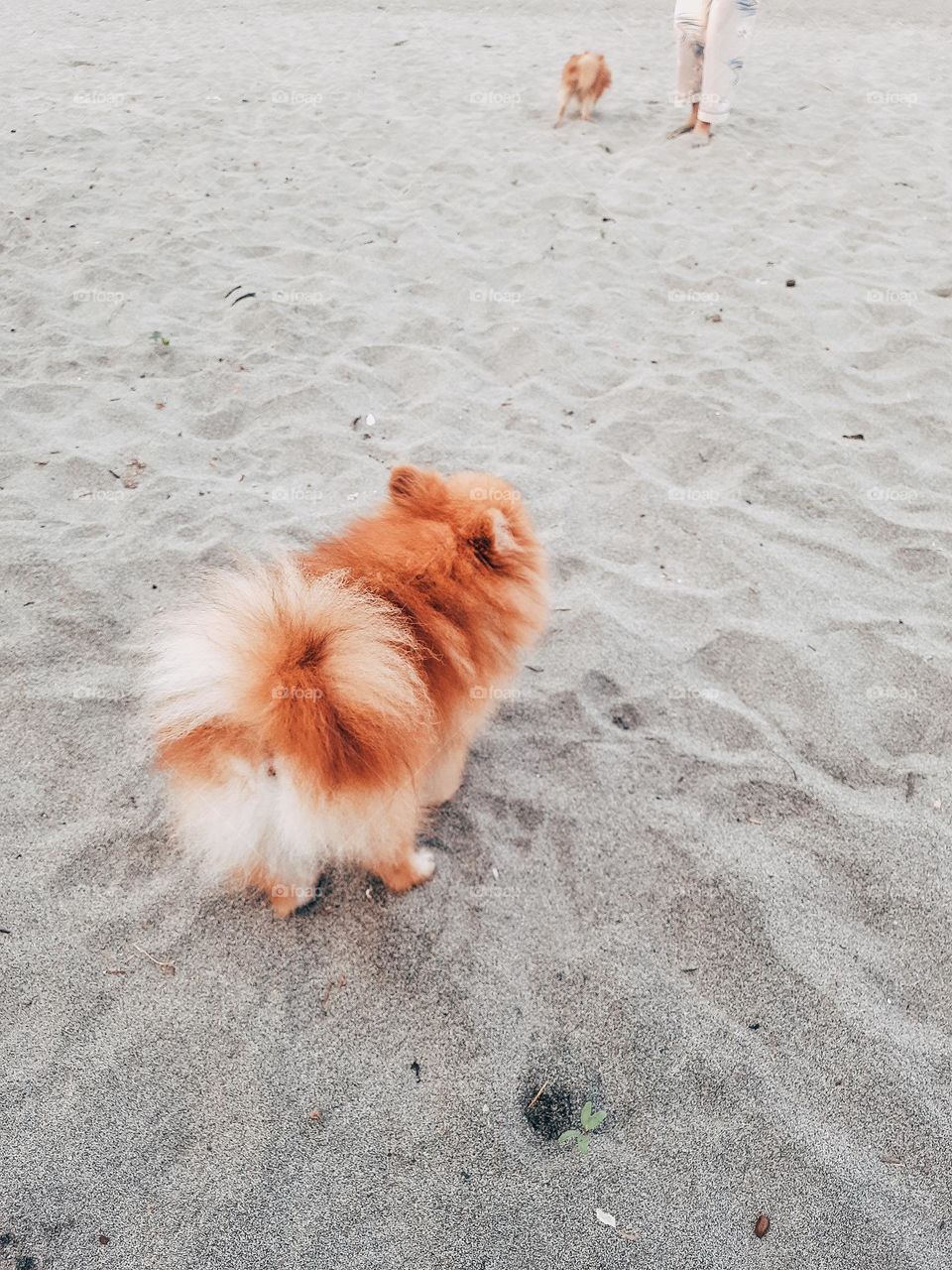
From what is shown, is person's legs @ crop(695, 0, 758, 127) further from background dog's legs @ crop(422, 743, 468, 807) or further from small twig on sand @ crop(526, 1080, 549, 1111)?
small twig on sand @ crop(526, 1080, 549, 1111)

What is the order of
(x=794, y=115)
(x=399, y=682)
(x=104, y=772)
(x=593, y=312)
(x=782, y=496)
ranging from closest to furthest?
1. (x=399, y=682)
2. (x=104, y=772)
3. (x=782, y=496)
4. (x=593, y=312)
5. (x=794, y=115)

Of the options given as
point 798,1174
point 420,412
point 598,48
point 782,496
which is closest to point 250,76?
point 598,48

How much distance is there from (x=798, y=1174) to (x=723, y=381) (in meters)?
3.65

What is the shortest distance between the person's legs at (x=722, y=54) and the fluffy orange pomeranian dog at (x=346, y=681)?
21.8 feet

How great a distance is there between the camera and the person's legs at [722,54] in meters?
6.45

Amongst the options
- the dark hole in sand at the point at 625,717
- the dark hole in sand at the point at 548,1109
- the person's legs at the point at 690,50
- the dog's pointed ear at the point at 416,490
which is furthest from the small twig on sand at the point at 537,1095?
the person's legs at the point at 690,50

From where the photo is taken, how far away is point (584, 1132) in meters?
1.74

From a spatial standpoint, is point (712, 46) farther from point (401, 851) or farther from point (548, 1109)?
point (548, 1109)

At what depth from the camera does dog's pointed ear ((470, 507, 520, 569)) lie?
1.88 m

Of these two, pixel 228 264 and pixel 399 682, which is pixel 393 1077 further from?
pixel 228 264

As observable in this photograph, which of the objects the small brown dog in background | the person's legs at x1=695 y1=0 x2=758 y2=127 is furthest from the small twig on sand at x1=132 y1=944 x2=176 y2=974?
the person's legs at x1=695 y1=0 x2=758 y2=127

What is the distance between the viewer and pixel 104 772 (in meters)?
2.39

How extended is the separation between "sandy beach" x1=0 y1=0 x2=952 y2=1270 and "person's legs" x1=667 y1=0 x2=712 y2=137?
4.95 ft

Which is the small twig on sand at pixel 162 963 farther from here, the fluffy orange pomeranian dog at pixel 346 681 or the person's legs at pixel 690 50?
the person's legs at pixel 690 50
